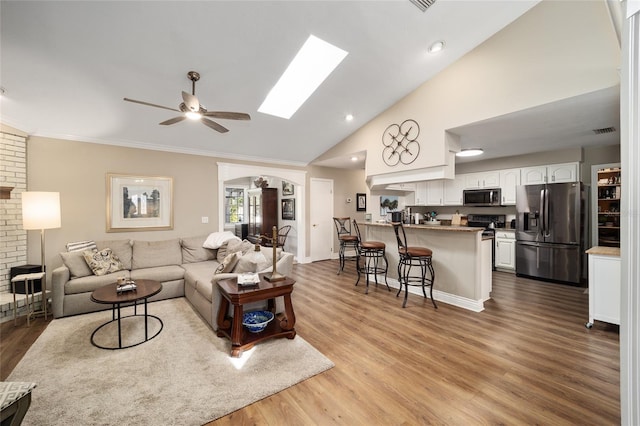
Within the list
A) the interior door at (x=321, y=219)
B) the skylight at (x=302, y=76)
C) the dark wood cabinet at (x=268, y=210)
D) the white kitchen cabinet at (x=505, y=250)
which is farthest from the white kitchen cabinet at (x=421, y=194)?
the skylight at (x=302, y=76)

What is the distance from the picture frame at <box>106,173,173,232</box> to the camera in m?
4.26

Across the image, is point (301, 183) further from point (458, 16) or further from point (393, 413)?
point (393, 413)

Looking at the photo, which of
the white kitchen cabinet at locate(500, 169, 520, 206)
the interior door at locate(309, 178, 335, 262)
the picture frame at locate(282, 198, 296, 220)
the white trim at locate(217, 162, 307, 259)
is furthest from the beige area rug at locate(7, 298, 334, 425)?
the white kitchen cabinet at locate(500, 169, 520, 206)

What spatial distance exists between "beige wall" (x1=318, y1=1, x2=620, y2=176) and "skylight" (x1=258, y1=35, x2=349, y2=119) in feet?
4.96

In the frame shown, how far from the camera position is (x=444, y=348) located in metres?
2.55

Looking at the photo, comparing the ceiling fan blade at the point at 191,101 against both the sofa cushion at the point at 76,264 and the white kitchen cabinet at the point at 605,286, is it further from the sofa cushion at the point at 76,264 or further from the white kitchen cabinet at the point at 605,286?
the white kitchen cabinet at the point at 605,286

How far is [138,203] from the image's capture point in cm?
446

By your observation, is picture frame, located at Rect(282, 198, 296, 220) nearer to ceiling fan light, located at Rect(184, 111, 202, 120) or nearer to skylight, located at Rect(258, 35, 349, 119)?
skylight, located at Rect(258, 35, 349, 119)

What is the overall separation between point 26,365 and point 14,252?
205 centimetres

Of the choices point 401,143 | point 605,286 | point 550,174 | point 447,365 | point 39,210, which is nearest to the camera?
point 447,365

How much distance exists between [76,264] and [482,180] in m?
7.57

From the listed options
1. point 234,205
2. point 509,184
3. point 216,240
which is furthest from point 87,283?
point 509,184

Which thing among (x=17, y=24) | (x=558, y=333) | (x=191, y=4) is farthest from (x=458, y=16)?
(x=17, y=24)

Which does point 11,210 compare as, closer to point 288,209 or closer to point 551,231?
point 288,209
